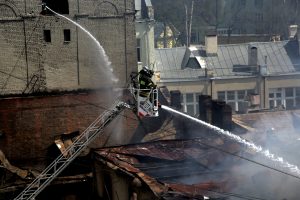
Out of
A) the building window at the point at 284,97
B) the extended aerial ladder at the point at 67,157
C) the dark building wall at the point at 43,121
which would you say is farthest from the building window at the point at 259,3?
the extended aerial ladder at the point at 67,157

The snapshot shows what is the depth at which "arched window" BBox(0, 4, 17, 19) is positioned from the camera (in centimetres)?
1738

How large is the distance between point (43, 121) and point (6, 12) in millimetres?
3900

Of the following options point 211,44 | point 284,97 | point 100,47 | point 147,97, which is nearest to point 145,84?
point 147,97

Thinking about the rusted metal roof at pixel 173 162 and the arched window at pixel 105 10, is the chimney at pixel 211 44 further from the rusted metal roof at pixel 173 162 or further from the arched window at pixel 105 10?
the rusted metal roof at pixel 173 162

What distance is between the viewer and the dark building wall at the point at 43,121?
1770cm

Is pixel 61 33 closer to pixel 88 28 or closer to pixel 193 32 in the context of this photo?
pixel 88 28

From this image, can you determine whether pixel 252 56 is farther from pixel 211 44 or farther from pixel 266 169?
pixel 266 169

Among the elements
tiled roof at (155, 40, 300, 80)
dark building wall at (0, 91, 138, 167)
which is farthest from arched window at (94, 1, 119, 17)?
tiled roof at (155, 40, 300, 80)

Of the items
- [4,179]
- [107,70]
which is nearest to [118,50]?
[107,70]

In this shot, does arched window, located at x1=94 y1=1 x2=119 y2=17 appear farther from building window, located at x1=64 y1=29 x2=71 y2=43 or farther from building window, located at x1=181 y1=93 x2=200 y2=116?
building window, located at x1=181 y1=93 x2=200 y2=116

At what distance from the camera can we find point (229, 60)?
132 feet

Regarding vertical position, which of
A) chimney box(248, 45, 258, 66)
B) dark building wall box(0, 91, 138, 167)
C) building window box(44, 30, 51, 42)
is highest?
building window box(44, 30, 51, 42)

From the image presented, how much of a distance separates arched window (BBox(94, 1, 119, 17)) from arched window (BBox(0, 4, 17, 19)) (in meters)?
2.84

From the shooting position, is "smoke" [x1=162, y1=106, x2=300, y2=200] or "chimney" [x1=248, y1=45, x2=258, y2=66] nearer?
"smoke" [x1=162, y1=106, x2=300, y2=200]
